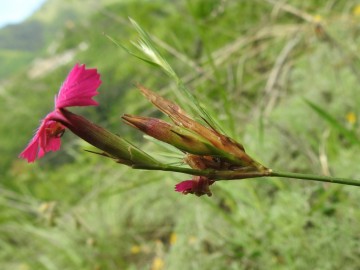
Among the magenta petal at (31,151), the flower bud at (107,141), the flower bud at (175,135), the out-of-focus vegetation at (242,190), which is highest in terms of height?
the out-of-focus vegetation at (242,190)

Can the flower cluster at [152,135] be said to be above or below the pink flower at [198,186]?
above

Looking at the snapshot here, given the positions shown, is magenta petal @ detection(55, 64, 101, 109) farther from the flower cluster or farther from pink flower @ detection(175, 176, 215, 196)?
pink flower @ detection(175, 176, 215, 196)

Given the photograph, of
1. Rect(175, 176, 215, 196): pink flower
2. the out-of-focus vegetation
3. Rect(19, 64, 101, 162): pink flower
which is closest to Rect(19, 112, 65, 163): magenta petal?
Rect(19, 64, 101, 162): pink flower

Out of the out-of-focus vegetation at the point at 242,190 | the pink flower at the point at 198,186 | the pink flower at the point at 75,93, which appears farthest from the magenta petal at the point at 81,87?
the out-of-focus vegetation at the point at 242,190

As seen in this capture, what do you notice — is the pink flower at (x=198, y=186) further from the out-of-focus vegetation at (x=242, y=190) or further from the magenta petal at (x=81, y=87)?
the out-of-focus vegetation at (x=242, y=190)

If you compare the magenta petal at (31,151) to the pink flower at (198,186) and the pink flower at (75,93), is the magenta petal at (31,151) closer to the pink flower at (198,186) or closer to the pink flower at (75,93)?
the pink flower at (75,93)

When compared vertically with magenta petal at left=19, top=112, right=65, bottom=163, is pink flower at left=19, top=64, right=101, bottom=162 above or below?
above

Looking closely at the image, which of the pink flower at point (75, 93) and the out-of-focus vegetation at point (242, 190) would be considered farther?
the out-of-focus vegetation at point (242, 190)

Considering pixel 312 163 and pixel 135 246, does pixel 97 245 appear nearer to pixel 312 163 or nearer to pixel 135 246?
pixel 135 246
